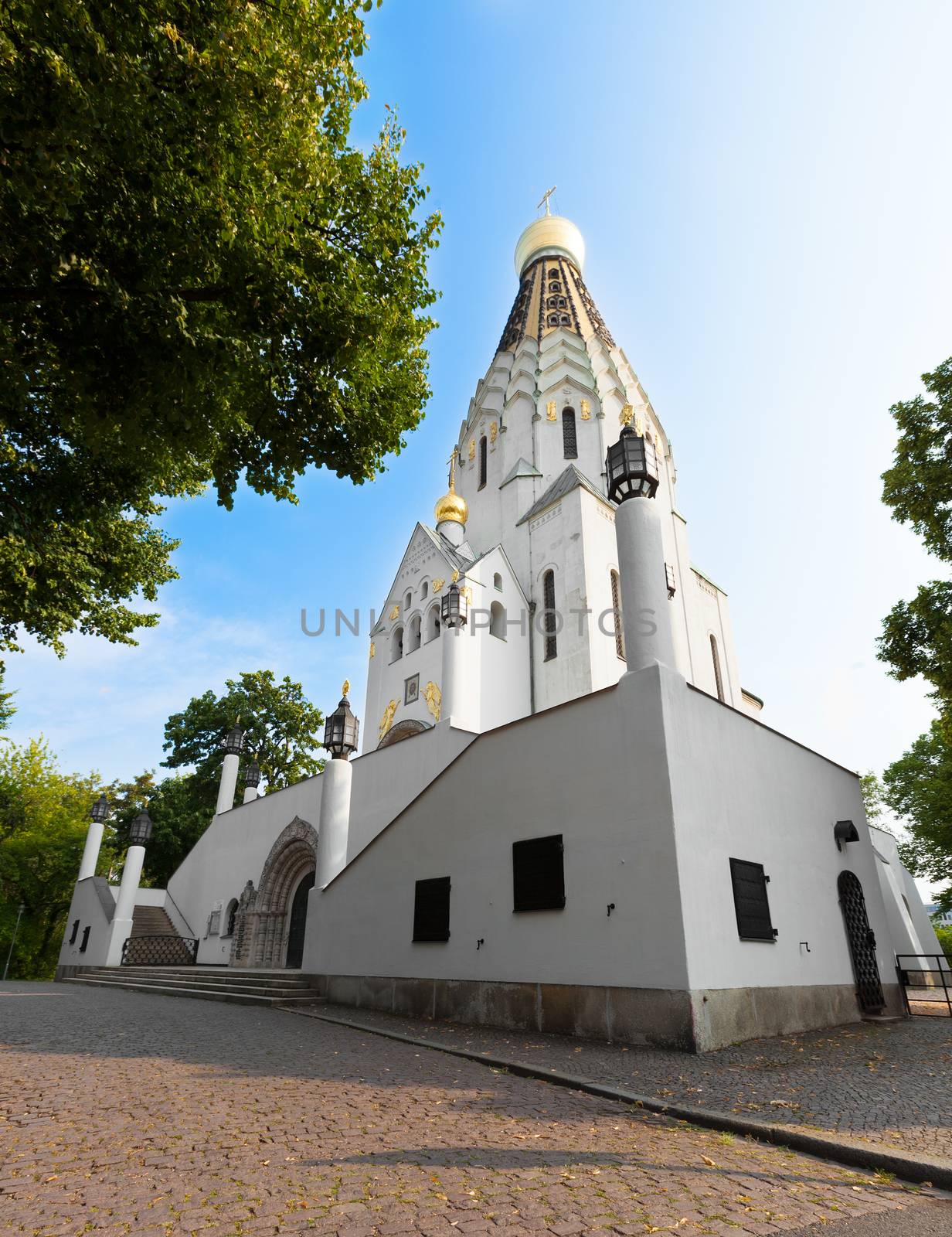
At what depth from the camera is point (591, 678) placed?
69.9 feet

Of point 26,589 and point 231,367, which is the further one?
point 26,589

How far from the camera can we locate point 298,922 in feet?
67.9

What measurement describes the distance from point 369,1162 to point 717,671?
83.4 feet

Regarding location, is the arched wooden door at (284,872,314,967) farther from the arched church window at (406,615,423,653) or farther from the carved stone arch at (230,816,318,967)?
the arched church window at (406,615,423,653)

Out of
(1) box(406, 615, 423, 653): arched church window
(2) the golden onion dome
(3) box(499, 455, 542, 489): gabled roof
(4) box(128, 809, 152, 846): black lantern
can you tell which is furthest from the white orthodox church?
(3) box(499, 455, 542, 489): gabled roof

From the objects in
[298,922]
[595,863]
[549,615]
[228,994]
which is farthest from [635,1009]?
[549,615]

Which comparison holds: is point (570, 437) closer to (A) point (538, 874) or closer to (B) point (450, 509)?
(B) point (450, 509)

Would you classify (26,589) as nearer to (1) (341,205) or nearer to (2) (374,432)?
(2) (374,432)

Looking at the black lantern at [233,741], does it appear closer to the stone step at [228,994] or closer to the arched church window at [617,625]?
the stone step at [228,994]

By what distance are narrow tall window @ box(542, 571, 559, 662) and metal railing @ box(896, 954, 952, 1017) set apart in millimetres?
12066

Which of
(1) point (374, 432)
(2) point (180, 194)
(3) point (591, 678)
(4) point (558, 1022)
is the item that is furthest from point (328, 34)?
(3) point (591, 678)

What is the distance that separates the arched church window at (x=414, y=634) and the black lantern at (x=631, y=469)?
14380 mm

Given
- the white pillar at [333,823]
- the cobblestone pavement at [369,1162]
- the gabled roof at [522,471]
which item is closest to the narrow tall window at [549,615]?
the gabled roof at [522,471]

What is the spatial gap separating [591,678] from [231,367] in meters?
15.3
